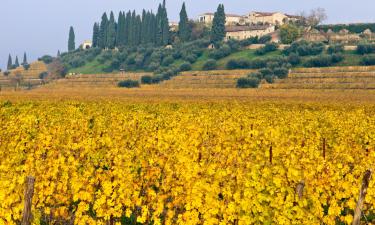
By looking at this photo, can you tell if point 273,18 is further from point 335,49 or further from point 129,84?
point 129,84

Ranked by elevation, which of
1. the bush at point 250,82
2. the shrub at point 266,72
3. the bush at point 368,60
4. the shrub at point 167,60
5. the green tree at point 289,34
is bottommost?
the bush at point 250,82

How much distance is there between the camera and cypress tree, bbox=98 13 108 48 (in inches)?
6304

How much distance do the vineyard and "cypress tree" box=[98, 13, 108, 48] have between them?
140926 mm

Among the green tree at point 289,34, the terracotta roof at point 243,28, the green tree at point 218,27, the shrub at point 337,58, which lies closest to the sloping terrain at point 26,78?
the green tree at point 218,27

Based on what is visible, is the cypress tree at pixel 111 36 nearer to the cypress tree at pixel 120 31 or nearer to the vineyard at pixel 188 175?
the cypress tree at pixel 120 31

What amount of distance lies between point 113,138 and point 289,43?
10798 centimetres

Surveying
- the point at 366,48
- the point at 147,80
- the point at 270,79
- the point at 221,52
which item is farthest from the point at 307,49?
the point at 147,80

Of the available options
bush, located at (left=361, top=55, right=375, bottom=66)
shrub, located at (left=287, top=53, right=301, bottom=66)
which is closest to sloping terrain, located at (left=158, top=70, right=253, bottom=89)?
shrub, located at (left=287, top=53, right=301, bottom=66)

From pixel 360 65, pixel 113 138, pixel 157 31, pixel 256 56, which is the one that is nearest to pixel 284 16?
pixel 157 31

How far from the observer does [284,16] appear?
18412 cm

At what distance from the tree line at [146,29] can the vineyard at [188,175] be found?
111 metres

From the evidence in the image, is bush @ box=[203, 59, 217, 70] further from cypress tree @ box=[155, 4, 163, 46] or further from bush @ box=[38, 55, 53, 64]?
bush @ box=[38, 55, 53, 64]

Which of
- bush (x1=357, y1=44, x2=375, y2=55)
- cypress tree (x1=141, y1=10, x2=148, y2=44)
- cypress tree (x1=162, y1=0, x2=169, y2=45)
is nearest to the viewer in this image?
bush (x1=357, y1=44, x2=375, y2=55)

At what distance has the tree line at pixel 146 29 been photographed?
132 meters
